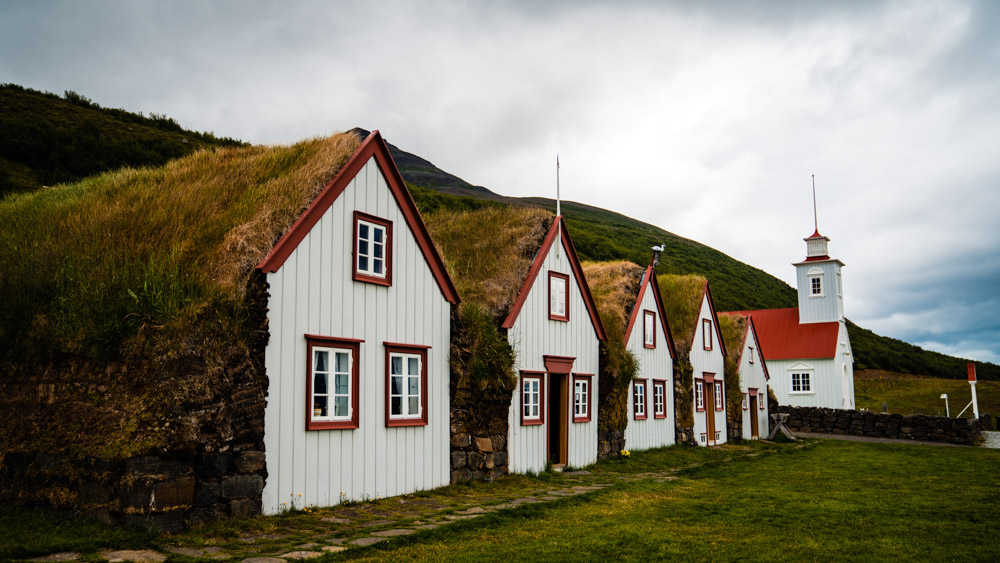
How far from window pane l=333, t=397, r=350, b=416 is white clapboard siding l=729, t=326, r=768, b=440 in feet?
81.6

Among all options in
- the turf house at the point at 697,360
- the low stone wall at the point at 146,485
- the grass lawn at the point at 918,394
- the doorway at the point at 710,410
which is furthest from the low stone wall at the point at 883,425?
the low stone wall at the point at 146,485

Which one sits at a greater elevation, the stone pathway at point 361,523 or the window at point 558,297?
the window at point 558,297

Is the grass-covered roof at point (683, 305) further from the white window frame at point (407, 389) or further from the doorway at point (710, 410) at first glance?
the white window frame at point (407, 389)

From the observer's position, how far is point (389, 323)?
1387cm

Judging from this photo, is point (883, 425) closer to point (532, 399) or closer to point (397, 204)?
point (532, 399)

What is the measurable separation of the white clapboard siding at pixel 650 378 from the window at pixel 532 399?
5.81m

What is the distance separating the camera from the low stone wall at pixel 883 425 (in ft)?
112

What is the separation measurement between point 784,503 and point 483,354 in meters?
6.68

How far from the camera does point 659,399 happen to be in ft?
87.4

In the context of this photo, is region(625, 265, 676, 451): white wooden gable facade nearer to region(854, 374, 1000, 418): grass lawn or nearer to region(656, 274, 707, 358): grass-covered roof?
region(656, 274, 707, 358): grass-covered roof

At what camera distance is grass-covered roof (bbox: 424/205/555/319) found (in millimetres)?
17672

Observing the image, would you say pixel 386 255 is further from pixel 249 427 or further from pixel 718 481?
pixel 718 481

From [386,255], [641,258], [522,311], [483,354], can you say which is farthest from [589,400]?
[641,258]

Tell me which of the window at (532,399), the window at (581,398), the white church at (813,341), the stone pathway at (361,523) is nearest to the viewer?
the stone pathway at (361,523)
